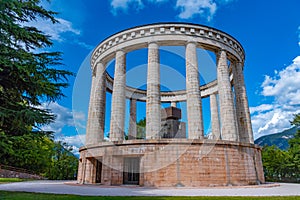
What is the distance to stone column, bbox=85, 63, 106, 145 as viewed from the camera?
2139 centimetres

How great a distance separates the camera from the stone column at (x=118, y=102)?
1761cm

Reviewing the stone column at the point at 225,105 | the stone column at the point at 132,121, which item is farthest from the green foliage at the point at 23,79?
the stone column at the point at 132,121

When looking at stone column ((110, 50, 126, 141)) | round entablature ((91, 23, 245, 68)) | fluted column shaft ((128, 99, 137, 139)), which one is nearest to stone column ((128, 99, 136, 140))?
fluted column shaft ((128, 99, 137, 139))

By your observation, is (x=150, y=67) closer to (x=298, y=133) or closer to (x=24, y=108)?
(x=24, y=108)

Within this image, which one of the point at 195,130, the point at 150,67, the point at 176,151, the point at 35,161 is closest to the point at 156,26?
the point at 150,67

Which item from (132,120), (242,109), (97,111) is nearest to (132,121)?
(132,120)

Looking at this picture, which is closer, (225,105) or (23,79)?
(23,79)

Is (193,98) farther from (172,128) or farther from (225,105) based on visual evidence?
(172,128)

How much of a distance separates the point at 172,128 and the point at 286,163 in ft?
59.8

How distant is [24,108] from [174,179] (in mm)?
8975

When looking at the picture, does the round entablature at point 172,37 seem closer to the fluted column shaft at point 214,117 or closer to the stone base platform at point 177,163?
the fluted column shaft at point 214,117

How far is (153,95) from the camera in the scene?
57.2ft

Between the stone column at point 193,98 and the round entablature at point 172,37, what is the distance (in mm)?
1249

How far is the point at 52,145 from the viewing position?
37.1m
